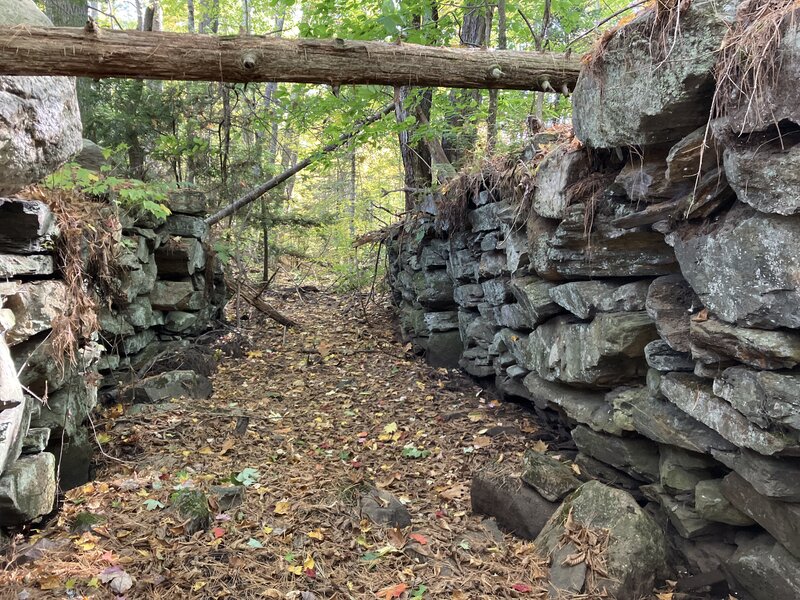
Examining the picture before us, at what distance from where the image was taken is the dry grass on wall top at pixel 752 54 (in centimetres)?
247

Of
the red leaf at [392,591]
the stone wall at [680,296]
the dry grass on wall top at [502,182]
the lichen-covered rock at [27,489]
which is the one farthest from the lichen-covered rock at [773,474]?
the lichen-covered rock at [27,489]

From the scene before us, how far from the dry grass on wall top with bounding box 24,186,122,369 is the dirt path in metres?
1.22

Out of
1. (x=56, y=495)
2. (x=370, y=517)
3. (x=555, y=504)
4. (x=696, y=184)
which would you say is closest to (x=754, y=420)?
(x=696, y=184)

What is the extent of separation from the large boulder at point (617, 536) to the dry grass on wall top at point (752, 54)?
8.57 feet

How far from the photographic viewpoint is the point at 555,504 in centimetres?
392

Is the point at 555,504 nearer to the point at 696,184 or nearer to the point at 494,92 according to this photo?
the point at 696,184

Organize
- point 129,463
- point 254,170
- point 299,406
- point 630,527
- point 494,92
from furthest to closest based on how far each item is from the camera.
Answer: point 254,170 → point 494,92 → point 299,406 → point 129,463 → point 630,527

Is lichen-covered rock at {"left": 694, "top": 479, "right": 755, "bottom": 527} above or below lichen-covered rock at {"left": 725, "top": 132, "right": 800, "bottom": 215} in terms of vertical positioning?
below

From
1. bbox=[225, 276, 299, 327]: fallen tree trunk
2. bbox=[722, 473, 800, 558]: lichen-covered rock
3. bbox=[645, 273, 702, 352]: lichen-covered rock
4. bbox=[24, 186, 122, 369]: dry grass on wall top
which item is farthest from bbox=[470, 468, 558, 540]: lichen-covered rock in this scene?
bbox=[225, 276, 299, 327]: fallen tree trunk

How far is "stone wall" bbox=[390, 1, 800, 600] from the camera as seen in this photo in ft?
8.73

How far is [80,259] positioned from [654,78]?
483 centimetres

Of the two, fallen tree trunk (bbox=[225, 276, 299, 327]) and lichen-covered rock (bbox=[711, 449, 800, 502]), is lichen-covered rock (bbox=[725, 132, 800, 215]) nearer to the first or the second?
lichen-covered rock (bbox=[711, 449, 800, 502])

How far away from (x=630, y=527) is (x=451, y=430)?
91.1 inches

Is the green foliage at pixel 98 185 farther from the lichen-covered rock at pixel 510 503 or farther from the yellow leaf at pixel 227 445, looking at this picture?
the lichen-covered rock at pixel 510 503
